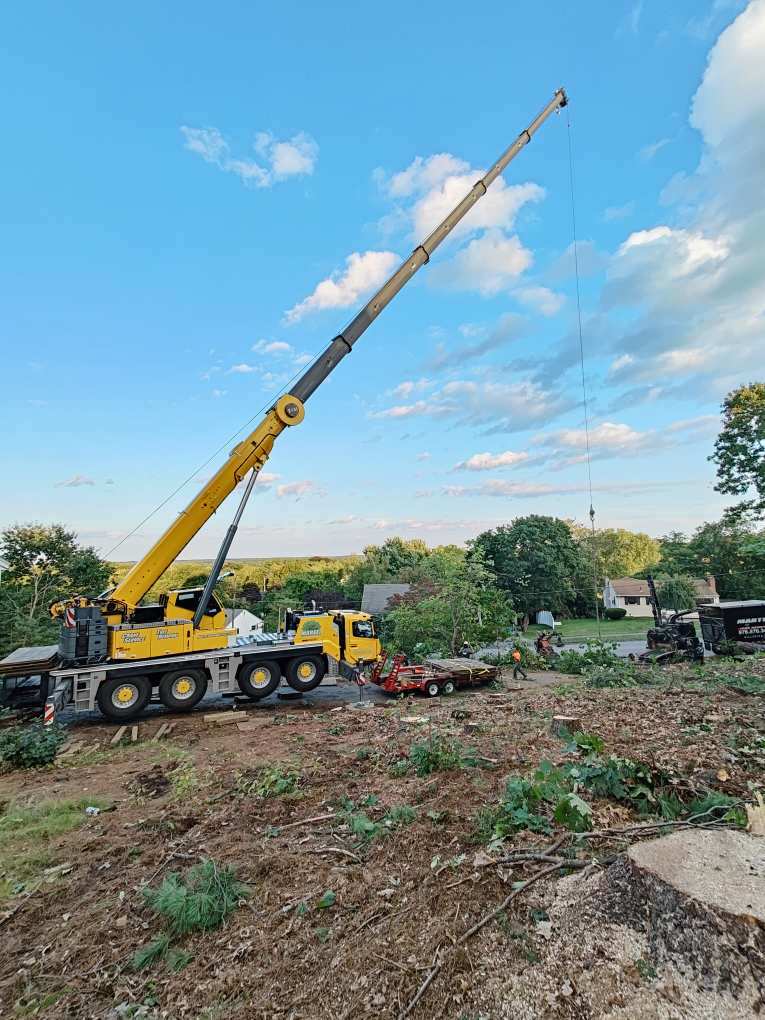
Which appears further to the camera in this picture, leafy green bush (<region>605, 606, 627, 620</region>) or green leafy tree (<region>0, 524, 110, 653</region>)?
leafy green bush (<region>605, 606, 627, 620</region>)

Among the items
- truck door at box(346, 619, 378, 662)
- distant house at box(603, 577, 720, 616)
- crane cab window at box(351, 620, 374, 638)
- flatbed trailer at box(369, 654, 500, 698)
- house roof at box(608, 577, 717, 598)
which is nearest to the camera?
flatbed trailer at box(369, 654, 500, 698)

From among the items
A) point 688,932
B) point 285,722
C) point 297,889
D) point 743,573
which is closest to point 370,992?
point 297,889

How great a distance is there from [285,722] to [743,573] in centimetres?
4951

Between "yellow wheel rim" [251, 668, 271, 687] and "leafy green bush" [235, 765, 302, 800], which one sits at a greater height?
"yellow wheel rim" [251, 668, 271, 687]

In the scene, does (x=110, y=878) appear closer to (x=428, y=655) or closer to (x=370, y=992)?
(x=370, y=992)

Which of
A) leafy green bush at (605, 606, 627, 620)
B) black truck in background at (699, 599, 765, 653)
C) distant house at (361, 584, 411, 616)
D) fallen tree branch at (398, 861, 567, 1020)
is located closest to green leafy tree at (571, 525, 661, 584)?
leafy green bush at (605, 606, 627, 620)

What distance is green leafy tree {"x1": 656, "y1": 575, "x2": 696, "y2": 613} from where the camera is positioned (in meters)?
47.3

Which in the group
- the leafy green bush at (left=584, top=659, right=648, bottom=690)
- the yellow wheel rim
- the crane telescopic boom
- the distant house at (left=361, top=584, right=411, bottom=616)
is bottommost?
the leafy green bush at (left=584, top=659, right=648, bottom=690)

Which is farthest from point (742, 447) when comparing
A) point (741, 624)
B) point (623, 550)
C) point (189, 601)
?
point (623, 550)

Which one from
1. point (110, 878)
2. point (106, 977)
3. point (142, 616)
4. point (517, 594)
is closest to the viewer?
point (106, 977)

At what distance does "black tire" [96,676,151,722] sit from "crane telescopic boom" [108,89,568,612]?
175 centimetres

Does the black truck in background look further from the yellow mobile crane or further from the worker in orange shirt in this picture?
the yellow mobile crane

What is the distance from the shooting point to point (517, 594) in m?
51.2

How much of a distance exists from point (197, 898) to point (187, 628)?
9.55 m
